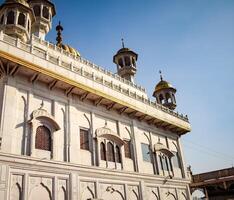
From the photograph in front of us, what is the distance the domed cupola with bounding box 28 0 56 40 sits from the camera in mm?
22438

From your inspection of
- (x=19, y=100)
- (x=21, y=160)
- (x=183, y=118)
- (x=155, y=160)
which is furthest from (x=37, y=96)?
(x=183, y=118)

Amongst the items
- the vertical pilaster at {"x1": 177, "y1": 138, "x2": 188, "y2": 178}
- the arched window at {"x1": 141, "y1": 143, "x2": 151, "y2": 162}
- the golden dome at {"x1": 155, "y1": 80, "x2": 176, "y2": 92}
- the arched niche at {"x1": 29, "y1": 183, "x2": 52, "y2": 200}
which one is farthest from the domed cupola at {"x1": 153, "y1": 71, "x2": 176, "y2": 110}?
the arched niche at {"x1": 29, "y1": 183, "x2": 52, "y2": 200}

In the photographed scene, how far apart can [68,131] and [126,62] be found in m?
16.4

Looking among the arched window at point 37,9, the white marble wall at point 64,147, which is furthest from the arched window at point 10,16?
the arched window at point 37,9

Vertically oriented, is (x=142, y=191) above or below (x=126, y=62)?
below

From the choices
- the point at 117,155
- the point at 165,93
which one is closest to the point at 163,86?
the point at 165,93

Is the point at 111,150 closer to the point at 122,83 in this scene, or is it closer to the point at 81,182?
the point at 81,182

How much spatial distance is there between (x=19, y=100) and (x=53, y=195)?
5.35 meters

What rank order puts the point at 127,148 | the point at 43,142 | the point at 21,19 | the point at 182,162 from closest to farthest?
the point at 43,142 → the point at 21,19 → the point at 127,148 → the point at 182,162

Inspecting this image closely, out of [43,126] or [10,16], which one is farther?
[10,16]

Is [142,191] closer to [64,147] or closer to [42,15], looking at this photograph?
[64,147]

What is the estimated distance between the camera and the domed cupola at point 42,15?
73.6ft

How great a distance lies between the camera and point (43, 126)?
46.6 ft

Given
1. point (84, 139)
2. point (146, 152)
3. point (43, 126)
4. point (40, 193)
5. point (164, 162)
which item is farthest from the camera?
point (164, 162)
